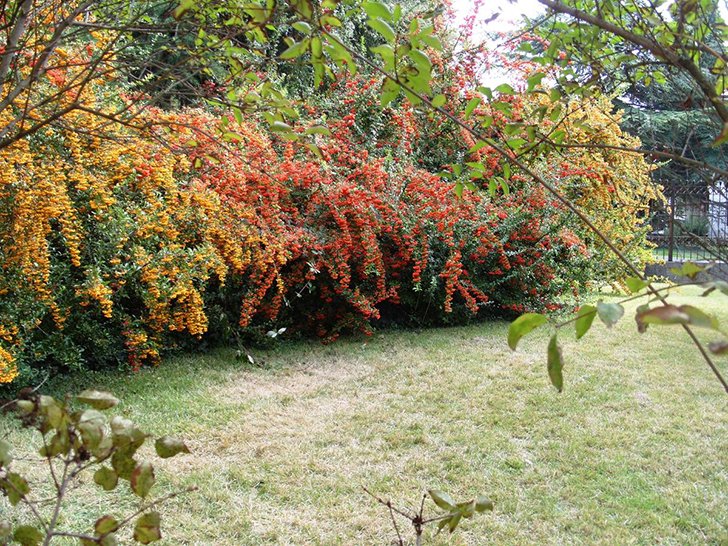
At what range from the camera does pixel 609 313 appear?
24.0 inches

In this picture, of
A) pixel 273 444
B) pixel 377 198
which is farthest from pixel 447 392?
pixel 377 198

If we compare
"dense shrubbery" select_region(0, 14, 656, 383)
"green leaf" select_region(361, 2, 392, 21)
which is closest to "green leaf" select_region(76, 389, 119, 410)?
"green leaf" select_region(361, 2, 392, 21)

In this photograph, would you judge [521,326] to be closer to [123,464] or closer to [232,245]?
[123,464]

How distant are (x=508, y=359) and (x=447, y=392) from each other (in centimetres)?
99

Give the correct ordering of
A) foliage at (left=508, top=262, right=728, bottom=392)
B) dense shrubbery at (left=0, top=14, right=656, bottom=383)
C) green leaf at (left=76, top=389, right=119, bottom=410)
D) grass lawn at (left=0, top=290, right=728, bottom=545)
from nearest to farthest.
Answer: foliage at (left=508, top=262, right=728, bottom=392)
green leaf at (left=76, top=389, right=119, bottom=410)
grass lawn at (left=0, top=290, right=728, bottom=545)
dense shrubbery at (left=0, top=14, right=656, bottom=383)

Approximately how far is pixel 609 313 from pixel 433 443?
2567 millimetres

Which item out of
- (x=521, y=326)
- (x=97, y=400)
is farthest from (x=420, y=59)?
(x=97, y=400)

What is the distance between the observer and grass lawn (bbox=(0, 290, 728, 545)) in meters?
2.29

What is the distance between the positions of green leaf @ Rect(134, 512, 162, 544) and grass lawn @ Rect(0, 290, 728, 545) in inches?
58.6

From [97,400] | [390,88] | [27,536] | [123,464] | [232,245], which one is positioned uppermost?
[390,88]

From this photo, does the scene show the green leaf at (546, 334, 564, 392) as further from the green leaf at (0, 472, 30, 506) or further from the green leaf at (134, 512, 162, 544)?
the green leaf at (0, 472, 30, 506)

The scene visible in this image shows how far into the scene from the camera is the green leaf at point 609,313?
1.97ft

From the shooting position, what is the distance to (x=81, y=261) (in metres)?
3.62

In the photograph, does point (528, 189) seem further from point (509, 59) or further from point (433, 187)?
point (509, 59)
